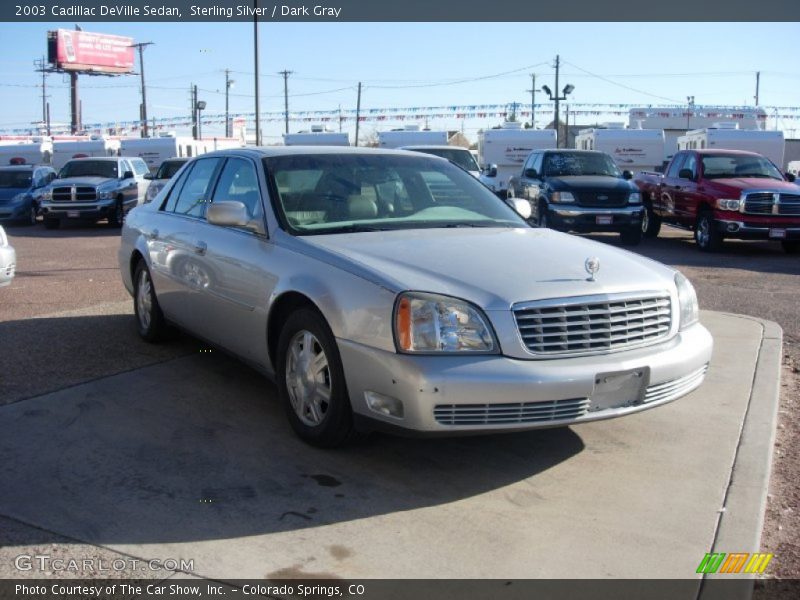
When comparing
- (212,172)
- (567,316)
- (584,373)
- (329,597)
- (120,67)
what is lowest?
(329,597)

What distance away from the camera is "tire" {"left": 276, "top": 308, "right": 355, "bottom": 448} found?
14.2 feet

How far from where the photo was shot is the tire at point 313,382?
14.2 feet

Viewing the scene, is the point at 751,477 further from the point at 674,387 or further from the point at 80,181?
the point at 80,181

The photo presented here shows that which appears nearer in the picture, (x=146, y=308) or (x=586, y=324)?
(x=586, y=324)

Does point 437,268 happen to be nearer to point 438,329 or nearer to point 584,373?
point 438,329

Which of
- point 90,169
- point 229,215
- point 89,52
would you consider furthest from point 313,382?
point 89,52

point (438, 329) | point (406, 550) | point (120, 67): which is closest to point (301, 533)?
point (406, 550)

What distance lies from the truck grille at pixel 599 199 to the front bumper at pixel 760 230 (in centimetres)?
190

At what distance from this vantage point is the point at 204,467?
14.4ft

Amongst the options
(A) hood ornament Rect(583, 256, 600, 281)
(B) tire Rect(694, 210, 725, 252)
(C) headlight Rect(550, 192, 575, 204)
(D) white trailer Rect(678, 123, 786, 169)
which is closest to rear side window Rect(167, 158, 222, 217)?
(A) hood ornament Rect(583, 256, 600, 281)

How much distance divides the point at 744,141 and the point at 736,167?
10.1 meters

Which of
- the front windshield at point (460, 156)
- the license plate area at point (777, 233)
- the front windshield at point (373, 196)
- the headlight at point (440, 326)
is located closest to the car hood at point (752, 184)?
the license plate area at point (777, 233)

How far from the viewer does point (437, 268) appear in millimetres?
4316

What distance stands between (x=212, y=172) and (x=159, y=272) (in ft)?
2.96
